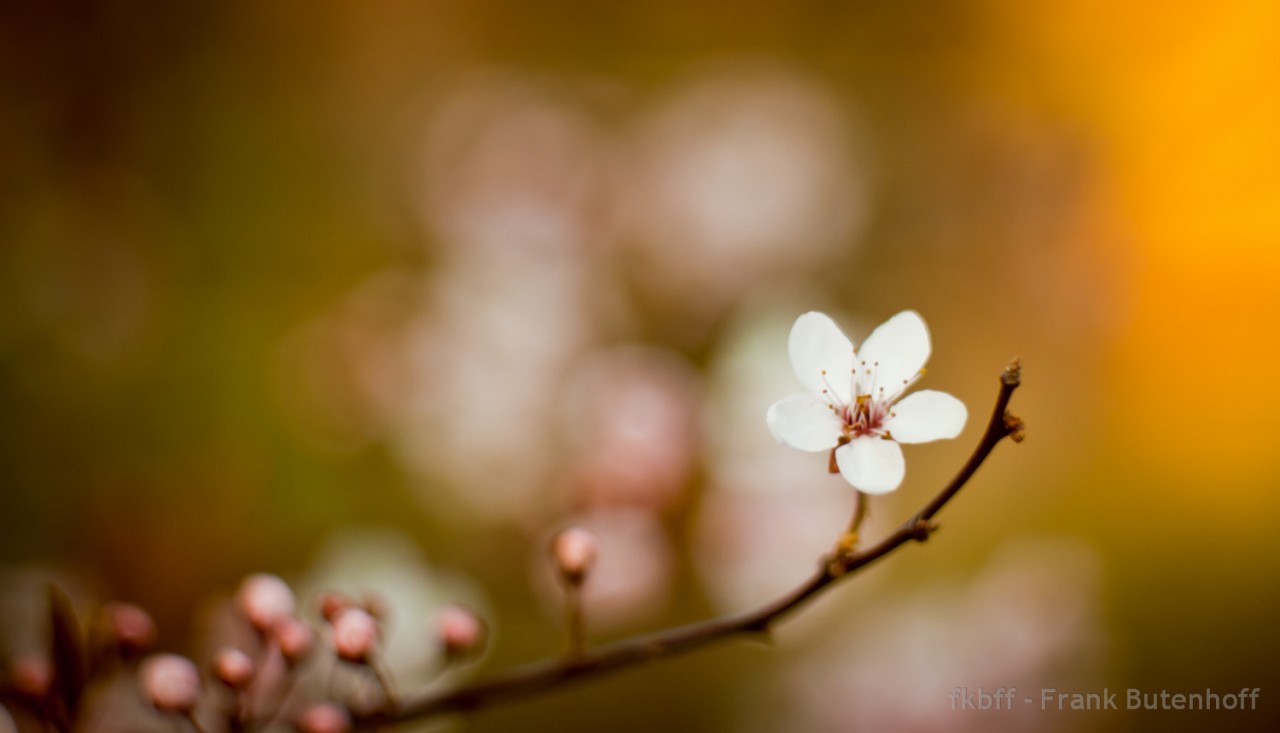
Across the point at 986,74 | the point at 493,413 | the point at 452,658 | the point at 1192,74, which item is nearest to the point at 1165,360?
the point at 1192,74

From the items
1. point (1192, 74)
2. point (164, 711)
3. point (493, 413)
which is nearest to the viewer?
point (164, 711)

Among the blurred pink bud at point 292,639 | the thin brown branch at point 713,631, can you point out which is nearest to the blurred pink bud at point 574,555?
the thin brown branch at point 713,631

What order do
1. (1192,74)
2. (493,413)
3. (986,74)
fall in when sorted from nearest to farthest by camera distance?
(493,413) < (1192,74) < (986,74)

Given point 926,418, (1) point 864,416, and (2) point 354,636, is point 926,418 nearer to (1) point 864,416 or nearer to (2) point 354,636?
(1) point 864,416

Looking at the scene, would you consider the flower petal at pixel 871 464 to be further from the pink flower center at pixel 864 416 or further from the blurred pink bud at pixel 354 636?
the blurred pink bud at pixel 354 636

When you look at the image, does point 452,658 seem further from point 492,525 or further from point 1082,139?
point 1082,139

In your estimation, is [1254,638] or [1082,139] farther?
[1082,139]

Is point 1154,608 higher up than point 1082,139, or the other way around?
point 1082,139

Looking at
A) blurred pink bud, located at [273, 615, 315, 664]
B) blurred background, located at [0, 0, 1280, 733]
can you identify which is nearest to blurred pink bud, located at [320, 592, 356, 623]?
blurred pink bud, located at [273, 615, 315, 664]
